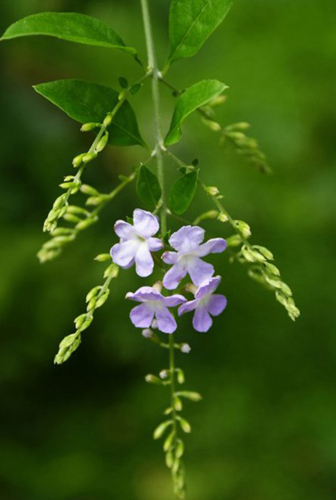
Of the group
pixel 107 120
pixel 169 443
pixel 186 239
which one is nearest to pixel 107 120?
pixel 107 120

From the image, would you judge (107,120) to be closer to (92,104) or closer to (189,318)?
(92,104)

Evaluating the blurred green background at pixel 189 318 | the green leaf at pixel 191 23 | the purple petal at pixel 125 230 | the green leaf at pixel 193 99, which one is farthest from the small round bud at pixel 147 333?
the blurred green background at pixel 189 318

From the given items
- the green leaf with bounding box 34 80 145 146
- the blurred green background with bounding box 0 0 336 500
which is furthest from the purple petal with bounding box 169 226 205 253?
the blurred green background with bounding box 0 0 336 500

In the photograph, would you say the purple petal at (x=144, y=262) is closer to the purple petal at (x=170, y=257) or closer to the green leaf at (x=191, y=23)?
the purple petal at (x=170, y=257)

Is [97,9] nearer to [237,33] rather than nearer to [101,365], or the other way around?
[237,33]

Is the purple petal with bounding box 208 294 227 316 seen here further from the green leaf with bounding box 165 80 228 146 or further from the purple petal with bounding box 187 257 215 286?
the green leaf with bounding box 165 80 228 146

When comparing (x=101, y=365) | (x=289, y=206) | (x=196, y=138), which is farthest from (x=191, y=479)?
(x=196, y=138)

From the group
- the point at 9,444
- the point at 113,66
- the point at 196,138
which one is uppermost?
the point at 113,66
